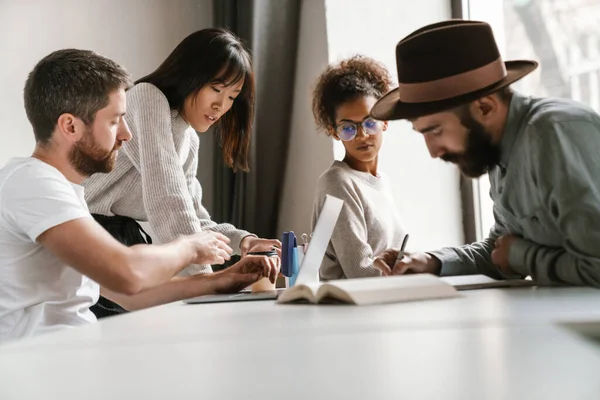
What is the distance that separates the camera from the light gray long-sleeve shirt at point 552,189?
4.40ft

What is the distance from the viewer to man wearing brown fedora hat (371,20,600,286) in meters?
1.37

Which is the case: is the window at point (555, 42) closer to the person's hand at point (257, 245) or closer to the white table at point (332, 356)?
the person's hand at point (257, 245)

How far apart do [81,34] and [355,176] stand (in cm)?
193

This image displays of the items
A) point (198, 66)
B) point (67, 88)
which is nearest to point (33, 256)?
point (67, 88)

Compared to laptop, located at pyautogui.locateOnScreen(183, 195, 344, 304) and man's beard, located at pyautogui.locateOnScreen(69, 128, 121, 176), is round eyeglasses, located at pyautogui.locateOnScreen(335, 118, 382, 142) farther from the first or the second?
man's beard, located at pyautogui.locateOnScreen(69, 128, 121, 176)

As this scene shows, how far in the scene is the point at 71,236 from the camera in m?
1.52

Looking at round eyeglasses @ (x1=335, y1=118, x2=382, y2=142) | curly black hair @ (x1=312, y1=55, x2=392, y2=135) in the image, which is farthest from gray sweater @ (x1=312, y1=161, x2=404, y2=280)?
curly black hair @ (x1=312, y1=55, x2=392, y2=135)

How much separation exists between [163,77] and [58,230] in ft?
3.04

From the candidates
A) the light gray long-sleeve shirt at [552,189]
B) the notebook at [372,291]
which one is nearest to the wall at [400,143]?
the light gray long-sleeve shirt at [552,189]

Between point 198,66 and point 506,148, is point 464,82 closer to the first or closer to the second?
point 506,148

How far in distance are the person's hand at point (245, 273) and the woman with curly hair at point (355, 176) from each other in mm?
523

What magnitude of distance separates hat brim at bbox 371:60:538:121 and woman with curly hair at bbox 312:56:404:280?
0.62m

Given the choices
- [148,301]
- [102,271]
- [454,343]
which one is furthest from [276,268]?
[454,343]

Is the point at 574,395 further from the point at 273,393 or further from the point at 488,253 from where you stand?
the point at 488,253
